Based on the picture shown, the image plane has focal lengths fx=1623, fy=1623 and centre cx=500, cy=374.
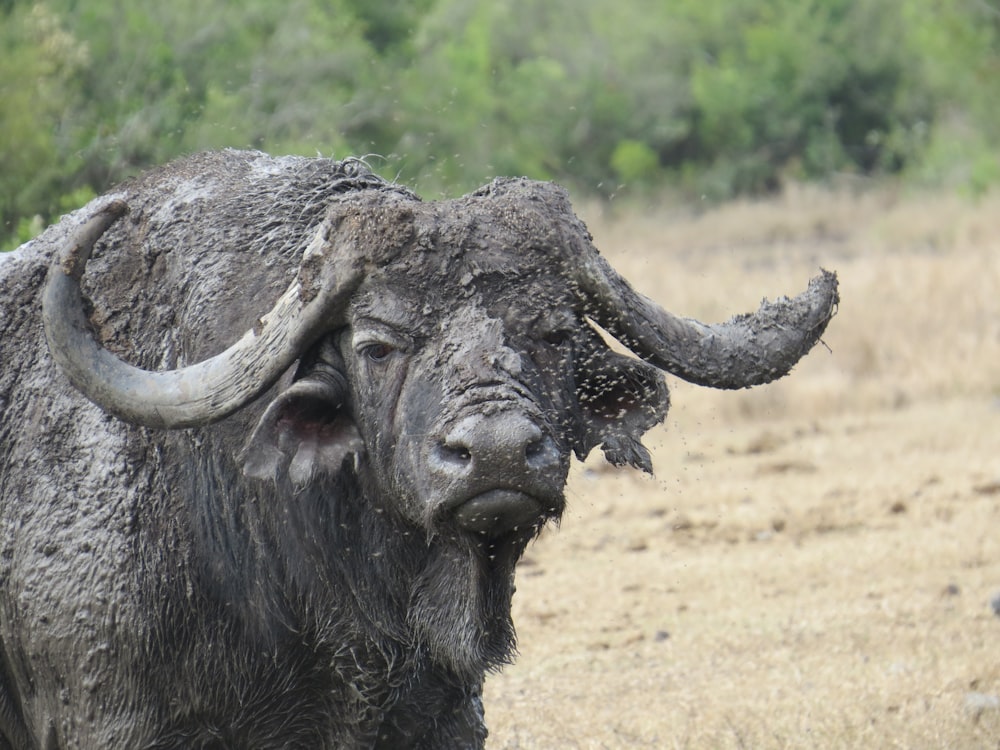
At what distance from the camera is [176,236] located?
480cm

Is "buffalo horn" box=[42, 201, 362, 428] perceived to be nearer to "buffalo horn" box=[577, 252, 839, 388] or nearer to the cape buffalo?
the cape buffalo

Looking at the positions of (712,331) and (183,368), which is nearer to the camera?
(183,368)

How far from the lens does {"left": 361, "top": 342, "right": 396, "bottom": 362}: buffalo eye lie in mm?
4164

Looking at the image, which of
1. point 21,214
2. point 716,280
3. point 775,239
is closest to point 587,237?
point 21,214

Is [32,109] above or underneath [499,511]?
underneath

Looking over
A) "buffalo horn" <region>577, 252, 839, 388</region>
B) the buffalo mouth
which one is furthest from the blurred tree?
the buffalo mouth

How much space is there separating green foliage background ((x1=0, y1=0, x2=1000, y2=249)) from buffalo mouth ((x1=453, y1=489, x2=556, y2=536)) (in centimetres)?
434

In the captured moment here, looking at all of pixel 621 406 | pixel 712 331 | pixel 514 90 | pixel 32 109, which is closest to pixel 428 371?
pixel 621 406

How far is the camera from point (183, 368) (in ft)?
14.0

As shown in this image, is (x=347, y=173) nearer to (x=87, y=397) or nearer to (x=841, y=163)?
(x=87, y=397)

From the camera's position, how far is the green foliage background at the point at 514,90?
13.1 m

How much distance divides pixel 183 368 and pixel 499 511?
0.97 m

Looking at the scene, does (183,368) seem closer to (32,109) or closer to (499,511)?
(499,511)

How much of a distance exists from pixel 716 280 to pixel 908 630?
11.3m
